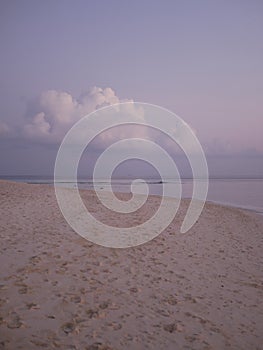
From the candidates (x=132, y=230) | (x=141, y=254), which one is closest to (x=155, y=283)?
(x=141, y=254)

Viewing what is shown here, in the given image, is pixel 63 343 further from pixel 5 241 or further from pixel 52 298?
pixel 5 241

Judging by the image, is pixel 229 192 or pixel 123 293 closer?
pixel 123 293

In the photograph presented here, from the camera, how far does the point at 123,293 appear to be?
639 cm

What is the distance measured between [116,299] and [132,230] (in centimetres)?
598

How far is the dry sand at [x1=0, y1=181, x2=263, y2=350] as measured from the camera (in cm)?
480

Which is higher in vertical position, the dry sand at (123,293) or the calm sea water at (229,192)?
the calm sea water at (229,192)

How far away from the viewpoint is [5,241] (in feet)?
28.9

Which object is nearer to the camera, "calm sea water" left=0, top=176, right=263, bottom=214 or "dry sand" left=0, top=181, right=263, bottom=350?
"dry sand" left=0, top=181, right=263, bottom=350

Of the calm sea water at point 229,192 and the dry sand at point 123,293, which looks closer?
the dry sand at point 123,293

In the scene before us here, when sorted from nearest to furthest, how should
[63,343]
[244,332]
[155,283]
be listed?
[63,343]
[244,332]
[155,283]

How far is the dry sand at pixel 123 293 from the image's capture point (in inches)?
189

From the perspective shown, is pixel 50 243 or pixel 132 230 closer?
pixel 50 243

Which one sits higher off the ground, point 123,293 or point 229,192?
point 229,192

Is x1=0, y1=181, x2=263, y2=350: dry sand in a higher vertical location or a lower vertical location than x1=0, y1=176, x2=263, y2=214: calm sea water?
lower
